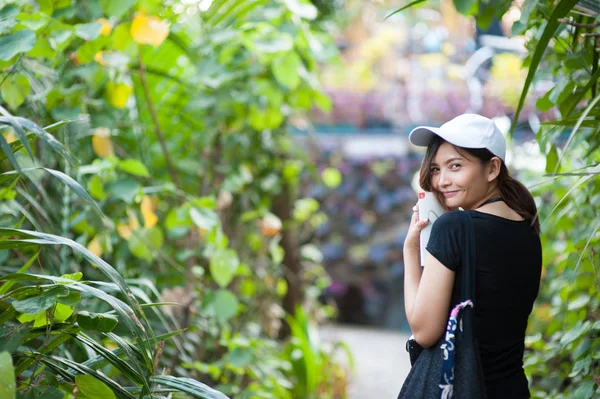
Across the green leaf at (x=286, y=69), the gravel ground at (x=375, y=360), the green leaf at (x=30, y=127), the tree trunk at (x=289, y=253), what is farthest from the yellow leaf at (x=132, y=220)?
the gravel ground at (x=375, y=360)

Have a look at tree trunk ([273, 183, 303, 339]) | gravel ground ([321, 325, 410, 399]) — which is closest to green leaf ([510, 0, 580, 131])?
tree trunk ([273, 183, 303, 339])

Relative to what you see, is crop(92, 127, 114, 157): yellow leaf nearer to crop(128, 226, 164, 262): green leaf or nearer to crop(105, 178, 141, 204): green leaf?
crop(105, 178, 141, 204): green leaf

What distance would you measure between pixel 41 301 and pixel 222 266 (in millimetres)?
1297

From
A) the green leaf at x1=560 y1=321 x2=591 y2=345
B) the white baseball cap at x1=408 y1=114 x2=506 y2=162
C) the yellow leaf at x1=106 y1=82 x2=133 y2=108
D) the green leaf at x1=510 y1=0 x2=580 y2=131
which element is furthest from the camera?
the yellow leaf at x1=106 y1=82 x2=133 y2=108

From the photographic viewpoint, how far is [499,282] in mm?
1364

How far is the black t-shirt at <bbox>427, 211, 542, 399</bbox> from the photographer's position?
53.0 inches

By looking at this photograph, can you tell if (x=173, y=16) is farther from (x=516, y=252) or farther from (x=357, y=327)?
(x=357, y=327)

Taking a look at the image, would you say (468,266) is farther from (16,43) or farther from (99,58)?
(99,58)

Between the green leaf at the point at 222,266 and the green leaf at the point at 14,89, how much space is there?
2.95ft

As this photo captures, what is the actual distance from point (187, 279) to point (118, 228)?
419mm

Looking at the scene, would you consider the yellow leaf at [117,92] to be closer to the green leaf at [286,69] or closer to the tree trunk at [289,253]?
the green leaf at [286,69]

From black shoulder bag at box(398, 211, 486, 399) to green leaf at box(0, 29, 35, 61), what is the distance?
3.24 ft

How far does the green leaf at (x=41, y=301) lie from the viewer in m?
1.15

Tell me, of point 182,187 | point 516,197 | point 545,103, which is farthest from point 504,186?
point 182,187
